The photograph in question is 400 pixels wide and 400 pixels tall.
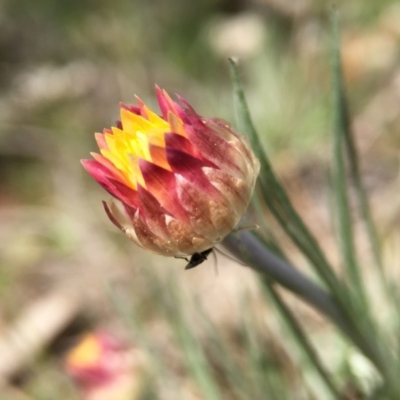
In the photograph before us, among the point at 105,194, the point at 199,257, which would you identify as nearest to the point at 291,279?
the point at 199,257

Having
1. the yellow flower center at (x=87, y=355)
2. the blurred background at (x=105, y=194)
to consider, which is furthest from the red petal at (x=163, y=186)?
the yellow flower center at (x=87, y=355)

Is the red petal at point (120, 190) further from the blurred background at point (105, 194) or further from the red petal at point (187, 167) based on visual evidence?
the blurred background at point (105, 194)

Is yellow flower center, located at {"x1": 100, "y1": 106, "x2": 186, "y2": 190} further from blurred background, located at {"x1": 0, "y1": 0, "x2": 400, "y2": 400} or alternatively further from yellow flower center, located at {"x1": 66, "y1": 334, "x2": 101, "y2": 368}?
yellow flower center, located at {"x1": 66, "y1": 334, "x2": 101, "y2": 368}

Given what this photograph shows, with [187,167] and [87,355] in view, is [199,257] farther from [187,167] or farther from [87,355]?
[87,355]

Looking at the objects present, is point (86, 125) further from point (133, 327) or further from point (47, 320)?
point (133, 327)

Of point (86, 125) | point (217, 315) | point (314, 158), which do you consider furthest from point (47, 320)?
point (86, 125)

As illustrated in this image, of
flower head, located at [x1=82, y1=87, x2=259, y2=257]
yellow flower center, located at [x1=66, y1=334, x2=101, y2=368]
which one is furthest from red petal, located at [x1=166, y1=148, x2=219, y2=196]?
yellow flower center, located at [x1=66, y1=334, x2=101, y2=368]

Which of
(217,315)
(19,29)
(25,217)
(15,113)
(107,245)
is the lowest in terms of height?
(217,315)
